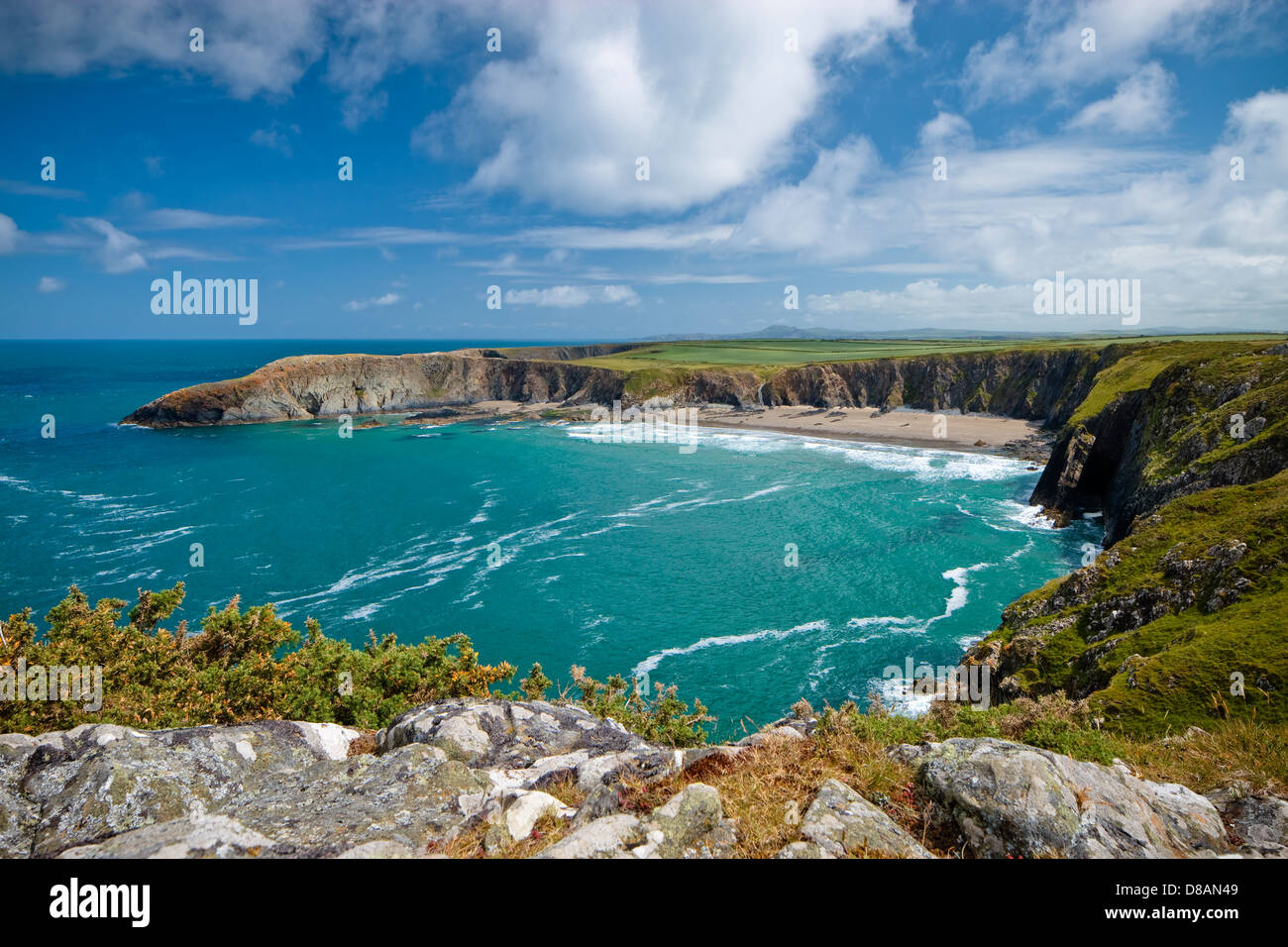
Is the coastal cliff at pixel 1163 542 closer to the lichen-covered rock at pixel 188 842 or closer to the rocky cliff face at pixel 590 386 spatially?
the rocky cliff face at pixel 590 386

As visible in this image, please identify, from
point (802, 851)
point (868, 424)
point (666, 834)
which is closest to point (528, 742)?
point (666, 834)

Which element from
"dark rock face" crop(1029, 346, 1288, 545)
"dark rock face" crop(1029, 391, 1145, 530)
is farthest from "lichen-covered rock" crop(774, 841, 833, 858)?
"dark rock face" crop(1029, 391, 1145, 530)

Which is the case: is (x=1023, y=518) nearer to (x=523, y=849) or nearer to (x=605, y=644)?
(x=605, y=644)

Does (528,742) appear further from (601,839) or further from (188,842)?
(188,842)

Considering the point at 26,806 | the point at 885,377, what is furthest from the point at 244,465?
the point at 885,377

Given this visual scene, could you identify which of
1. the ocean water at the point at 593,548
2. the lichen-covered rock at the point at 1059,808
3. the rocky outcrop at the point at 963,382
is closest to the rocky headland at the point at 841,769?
the lichen-covered rock at the point at 1059,808
